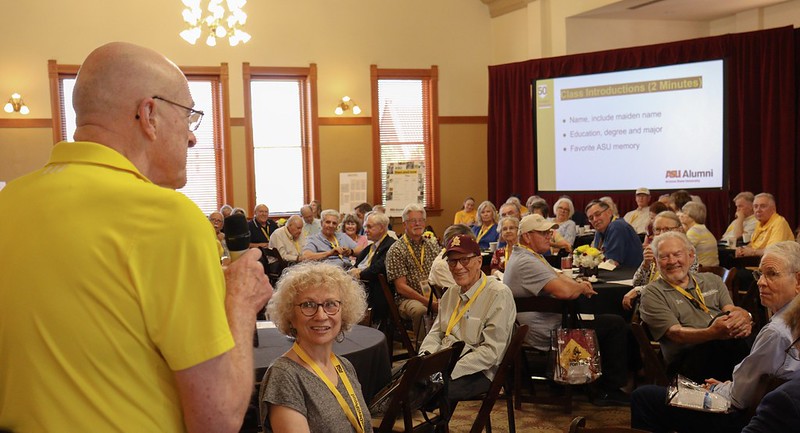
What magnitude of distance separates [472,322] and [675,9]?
1040 centimetres

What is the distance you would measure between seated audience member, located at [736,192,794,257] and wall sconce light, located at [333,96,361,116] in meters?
7.51

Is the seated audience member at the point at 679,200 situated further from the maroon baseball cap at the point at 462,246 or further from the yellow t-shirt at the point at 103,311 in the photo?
the yellow t-shirt at the point at 103,311

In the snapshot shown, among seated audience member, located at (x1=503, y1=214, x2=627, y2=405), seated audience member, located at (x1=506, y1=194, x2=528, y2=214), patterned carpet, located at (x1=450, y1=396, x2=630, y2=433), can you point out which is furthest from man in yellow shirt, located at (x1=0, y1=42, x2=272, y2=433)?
seated audience member, located at (x1=506, y1=194, x2=528, y2=214)

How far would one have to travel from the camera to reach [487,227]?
9.87 meters

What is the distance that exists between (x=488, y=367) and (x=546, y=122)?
9.71 metres

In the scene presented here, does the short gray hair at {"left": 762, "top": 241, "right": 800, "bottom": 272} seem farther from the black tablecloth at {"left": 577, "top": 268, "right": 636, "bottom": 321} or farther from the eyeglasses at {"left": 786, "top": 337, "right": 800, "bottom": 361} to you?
the black tablecloth at {"left": 577, "top": 268, "right": 636, "bottom": 321}

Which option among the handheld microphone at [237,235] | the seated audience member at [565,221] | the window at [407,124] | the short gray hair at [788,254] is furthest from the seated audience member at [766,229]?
the handheld microphone at [237,235]

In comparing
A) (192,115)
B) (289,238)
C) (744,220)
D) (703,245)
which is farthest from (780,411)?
(289,238)

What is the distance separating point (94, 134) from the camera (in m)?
1.35

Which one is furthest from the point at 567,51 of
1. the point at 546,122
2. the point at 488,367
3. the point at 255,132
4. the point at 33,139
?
the point at 488,367

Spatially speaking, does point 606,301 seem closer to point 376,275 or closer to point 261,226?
point 376,275

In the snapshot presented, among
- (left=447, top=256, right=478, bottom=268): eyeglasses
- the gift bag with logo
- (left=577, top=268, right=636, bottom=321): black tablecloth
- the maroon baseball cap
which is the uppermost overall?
the maroon baseball cap

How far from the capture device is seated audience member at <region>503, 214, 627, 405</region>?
5285 millimetres

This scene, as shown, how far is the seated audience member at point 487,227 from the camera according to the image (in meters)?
9.62
